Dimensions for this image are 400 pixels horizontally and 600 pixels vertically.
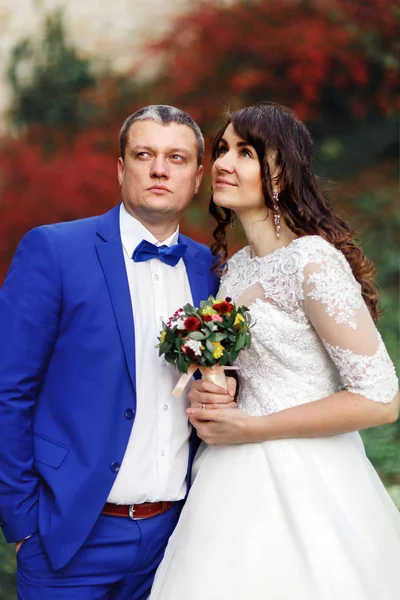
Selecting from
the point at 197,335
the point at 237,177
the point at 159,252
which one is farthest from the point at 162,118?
the point at 197,335

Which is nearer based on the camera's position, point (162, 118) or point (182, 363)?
point (182, 363)

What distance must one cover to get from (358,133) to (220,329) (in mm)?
5185

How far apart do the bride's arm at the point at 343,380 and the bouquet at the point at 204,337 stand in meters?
0.22

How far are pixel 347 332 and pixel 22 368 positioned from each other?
3.73 feet

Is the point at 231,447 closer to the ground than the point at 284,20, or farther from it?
closer to the ground

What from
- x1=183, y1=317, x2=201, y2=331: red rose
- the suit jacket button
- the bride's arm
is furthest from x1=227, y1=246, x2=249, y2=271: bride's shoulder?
the suit jacket button

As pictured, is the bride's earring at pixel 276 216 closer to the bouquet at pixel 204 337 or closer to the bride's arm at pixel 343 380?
the bride's arm at pixel 343 380

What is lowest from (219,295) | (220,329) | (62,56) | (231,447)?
(231,447)

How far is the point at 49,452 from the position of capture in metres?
2.81

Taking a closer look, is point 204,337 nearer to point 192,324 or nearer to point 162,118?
point 192,324

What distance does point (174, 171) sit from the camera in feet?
9.93

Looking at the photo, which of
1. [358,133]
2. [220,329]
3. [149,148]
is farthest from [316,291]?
[358,133]

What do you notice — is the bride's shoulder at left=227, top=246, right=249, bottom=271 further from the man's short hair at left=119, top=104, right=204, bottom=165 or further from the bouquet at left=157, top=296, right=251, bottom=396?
the bouquet at left=157, top=296, right=251, bottom=396

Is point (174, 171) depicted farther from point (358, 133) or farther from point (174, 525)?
point (358, 133)
